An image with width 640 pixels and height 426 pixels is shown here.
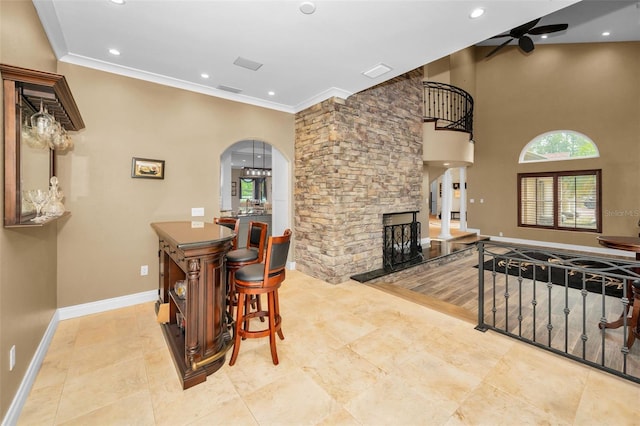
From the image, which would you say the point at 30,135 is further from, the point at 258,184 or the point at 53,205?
the point at 258,184

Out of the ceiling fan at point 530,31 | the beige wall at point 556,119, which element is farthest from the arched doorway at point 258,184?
the beige wall at point 556,119

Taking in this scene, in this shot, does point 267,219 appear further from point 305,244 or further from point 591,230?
point 591,230

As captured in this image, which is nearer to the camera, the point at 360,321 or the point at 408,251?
the point at 360,321

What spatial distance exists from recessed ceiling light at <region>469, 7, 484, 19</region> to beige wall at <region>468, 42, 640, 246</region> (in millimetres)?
7347

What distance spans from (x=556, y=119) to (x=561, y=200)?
228cm

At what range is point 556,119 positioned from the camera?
734cm

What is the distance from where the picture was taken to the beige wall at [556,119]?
6.43m

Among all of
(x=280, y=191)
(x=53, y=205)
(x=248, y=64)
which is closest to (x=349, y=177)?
(x=280, y=191)

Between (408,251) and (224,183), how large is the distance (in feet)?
19.6

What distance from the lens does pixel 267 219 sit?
270 inches

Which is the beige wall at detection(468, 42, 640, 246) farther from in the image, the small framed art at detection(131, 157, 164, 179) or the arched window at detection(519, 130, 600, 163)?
the small framed art at detection(131, 157, 164, 179)

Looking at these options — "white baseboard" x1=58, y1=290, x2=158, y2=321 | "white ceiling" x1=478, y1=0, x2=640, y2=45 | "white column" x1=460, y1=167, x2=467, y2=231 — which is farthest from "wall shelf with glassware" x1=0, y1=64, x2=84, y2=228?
"white ceiling" x1=478, y1=0, x2=640, y2=45

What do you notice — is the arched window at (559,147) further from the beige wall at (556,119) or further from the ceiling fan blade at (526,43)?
the ceiling fan blade at (526,43)

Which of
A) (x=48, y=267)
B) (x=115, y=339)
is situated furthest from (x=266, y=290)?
(x=48, y=267)
